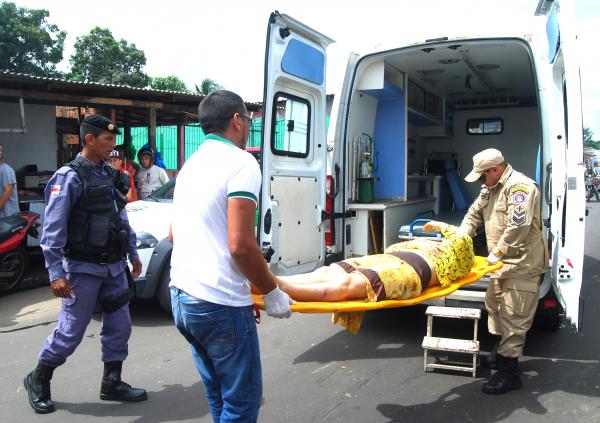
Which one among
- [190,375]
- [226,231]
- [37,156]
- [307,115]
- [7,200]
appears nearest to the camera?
[226,231]

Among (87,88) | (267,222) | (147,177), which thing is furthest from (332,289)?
(87,88)

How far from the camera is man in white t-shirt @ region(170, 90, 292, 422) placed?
2107 millimetres

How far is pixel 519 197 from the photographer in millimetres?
3762

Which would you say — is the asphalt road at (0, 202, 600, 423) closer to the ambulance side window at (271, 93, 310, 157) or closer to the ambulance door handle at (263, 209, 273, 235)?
the ambulance door handle at (263, 209, 273, 235)

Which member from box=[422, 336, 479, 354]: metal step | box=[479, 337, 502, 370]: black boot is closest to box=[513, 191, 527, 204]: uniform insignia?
box=[422, 336, 479, 354]: metal step

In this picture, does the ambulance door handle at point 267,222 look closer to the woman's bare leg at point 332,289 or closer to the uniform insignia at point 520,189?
the woman's bare leg at point 332,289

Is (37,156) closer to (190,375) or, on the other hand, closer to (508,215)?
(190,375)

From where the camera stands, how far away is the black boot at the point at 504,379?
3697mm

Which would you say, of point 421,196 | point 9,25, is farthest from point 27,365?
point 9,25

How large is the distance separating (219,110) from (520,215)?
8.07ft

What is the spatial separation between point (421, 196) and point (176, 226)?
6352 millimetres

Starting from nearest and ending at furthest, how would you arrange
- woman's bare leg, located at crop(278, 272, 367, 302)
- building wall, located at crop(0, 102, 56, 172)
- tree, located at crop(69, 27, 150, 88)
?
1. woman's bare leg, located at crop(278, 272, 367, 302)
2. building wall, located at crop(0, 102, 56, 172)
3. tree, located at crop(69, 27, 150, 88)

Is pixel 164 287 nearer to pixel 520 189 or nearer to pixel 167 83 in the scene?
pixel 520 189

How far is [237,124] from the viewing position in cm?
230
